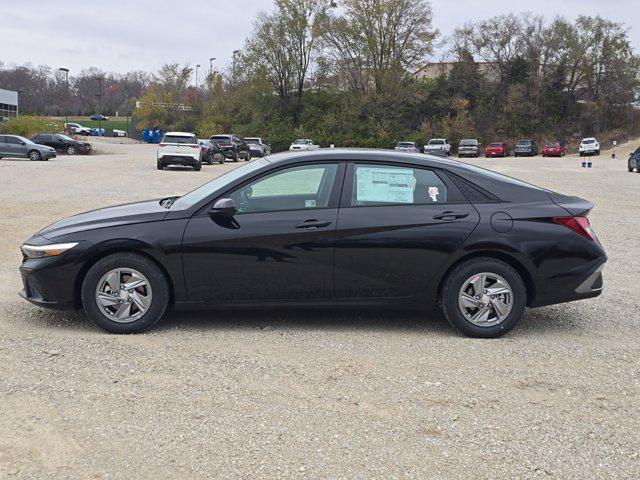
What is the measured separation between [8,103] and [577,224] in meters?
92.2

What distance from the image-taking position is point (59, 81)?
136250 mm

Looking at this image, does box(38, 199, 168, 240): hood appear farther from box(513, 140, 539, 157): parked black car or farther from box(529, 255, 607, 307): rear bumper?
box(513, 140, 539, 157): parked black car

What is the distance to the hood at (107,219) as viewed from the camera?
5.25 meters

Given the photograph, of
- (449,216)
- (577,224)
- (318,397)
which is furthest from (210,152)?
(318,397)

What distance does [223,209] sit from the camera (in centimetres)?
518

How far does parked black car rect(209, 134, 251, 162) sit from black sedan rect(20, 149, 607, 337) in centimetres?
3467

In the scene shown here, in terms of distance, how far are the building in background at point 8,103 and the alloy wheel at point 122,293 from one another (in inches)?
3396

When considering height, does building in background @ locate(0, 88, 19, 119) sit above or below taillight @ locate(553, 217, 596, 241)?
above

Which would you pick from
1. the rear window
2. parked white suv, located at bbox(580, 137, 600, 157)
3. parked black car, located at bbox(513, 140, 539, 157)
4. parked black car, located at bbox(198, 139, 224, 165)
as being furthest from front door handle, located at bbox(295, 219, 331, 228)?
parked black car, located at bbox(513, 140, 539, 157)

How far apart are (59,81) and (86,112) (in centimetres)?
943

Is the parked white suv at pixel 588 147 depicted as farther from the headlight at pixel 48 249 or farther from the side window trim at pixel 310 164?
the headlight at pixel 48 249

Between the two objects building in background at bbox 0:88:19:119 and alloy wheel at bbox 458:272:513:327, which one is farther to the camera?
building in background at bbox 0:88:19:119

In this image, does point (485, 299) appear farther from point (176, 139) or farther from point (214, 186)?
point (176, 139)

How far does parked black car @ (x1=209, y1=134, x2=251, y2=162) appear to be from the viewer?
40.2 meters
